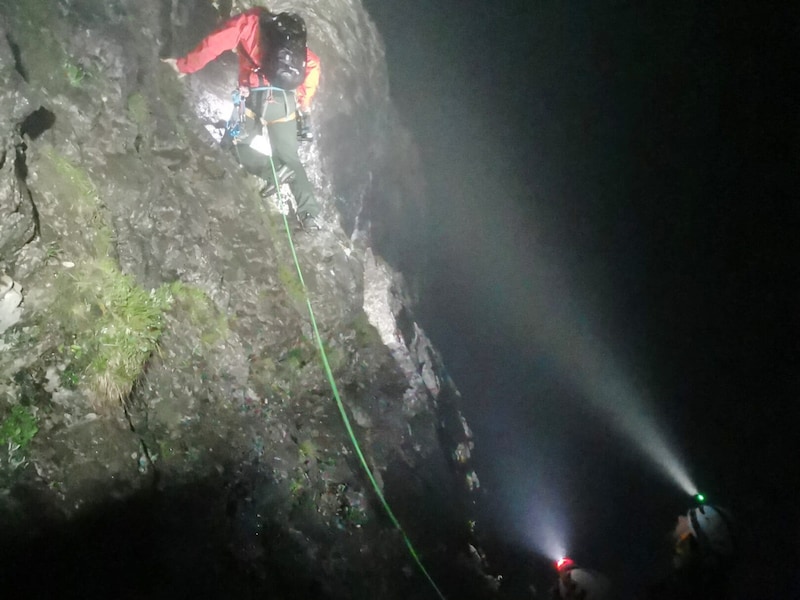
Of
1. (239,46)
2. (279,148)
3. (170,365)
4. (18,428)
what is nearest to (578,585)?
(170,365)

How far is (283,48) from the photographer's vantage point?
477 centimetres

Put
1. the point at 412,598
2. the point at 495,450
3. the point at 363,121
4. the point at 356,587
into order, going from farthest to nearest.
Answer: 1. the point at 495,450
2. the point at 363,121
3. the point at 412,598
4. the point at 356,587

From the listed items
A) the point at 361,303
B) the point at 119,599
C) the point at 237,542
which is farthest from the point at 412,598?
the point at 361,303

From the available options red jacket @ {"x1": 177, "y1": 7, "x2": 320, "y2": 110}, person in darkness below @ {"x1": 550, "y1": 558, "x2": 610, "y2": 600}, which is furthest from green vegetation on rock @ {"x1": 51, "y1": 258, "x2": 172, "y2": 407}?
person in darkness below @ {"x1": 550, "y1": 558, "x2": 610, "y2": 600}

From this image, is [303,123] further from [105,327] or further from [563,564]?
[563,564]

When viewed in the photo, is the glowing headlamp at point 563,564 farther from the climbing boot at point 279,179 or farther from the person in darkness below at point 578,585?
the climbing boot at point 279,179

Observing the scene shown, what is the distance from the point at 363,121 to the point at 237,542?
683cm

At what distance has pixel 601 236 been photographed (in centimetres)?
1432

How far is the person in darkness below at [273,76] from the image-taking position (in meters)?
4.80

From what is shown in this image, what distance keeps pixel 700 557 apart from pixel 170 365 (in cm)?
994

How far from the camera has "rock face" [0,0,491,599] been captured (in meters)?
3.29

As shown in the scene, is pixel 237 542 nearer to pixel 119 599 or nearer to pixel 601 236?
pixel 119 599

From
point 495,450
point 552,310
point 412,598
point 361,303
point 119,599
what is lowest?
point 119,599

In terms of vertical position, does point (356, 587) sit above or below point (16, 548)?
above
